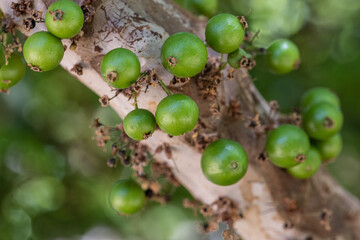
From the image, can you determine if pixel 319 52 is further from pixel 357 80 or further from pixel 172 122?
pixel 172 122

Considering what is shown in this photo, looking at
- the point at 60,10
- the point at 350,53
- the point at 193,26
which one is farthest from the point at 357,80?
the point at 60,10

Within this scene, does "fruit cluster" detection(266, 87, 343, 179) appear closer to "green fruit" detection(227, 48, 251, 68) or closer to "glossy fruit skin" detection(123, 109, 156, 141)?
"green fruit" detection(227, 48, 251, 68)

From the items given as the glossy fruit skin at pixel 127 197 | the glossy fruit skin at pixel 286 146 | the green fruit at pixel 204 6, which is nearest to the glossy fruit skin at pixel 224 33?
the glossy fruit skin at pixel 286 146

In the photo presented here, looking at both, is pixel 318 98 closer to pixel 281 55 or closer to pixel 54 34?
pixel 281 55

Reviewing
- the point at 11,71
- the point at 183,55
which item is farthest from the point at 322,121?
the point at 11,71

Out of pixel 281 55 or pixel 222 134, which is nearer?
pixel 222 134

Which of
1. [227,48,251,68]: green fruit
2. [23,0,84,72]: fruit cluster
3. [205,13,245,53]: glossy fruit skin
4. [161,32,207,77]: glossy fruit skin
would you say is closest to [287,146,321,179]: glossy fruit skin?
[227,48,251,68]: green fruit
